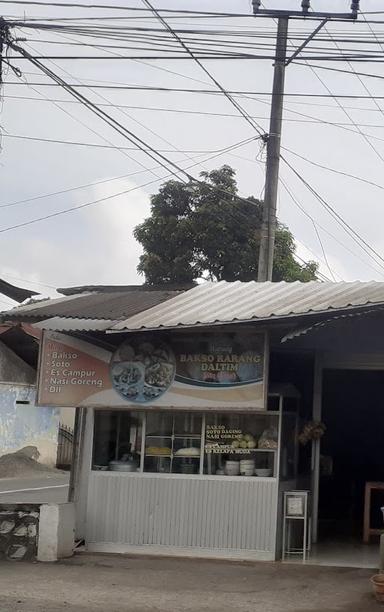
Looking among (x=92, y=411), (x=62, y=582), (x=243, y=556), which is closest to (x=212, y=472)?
(x=243, y=556)

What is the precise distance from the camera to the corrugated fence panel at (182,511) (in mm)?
10555

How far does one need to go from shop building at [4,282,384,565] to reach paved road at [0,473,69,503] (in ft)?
27.3

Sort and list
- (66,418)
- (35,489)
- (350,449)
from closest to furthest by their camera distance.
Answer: (350,449) < (35,489) < (66,418)

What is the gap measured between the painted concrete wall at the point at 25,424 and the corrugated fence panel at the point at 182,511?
17339 mm

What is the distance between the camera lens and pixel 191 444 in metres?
11.0

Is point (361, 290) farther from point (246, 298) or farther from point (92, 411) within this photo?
point (92, 411)

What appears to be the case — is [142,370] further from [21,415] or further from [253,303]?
[21,415]

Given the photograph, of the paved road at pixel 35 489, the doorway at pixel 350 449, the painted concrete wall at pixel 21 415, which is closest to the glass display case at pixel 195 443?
the doorway at pixel 350 449

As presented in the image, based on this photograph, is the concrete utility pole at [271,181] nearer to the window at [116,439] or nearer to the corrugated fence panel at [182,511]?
the window at [116,439]

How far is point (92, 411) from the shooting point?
11398 millimetres

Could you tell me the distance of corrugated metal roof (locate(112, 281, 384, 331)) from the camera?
30.8ft

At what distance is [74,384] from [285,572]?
3595 millimetres

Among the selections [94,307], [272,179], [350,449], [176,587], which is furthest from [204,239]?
[176,587]

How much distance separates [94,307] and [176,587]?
3832 mm
